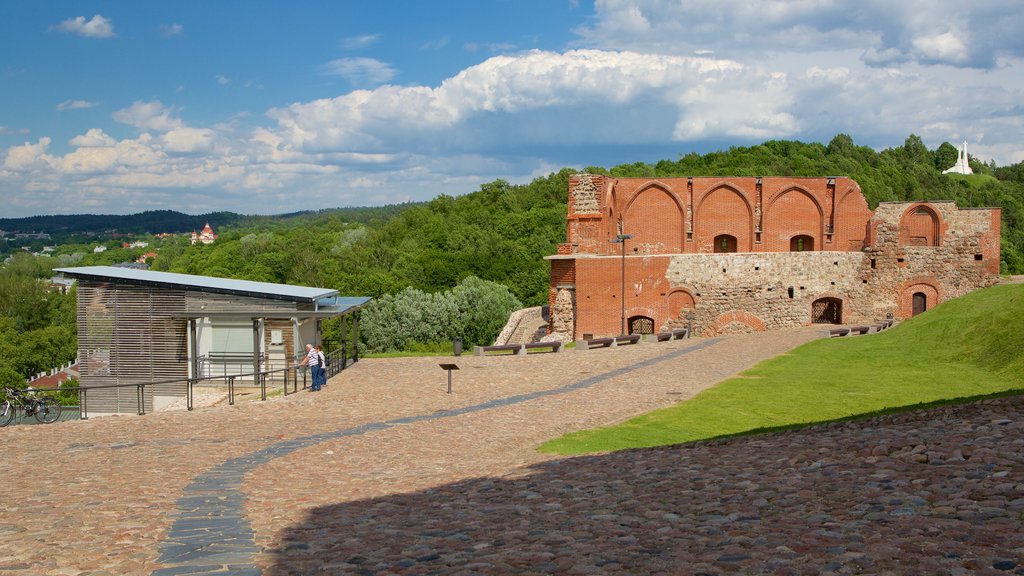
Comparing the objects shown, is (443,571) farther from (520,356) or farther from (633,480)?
(520,356)

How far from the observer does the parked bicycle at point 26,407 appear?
1858cm

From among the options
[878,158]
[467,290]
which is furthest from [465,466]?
[878,158]

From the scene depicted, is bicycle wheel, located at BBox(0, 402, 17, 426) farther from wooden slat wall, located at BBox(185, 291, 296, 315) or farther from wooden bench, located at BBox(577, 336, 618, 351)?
wooden bench, located at BBox(577, 336, 618, 351)

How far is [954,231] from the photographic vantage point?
35938mm

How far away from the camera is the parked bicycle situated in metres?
18.6

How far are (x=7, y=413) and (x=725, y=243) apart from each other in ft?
100

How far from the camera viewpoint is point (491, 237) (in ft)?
256

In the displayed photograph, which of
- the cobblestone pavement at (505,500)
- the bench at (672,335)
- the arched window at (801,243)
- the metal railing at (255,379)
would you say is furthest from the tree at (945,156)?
the cobblestone pavement at (505,500)

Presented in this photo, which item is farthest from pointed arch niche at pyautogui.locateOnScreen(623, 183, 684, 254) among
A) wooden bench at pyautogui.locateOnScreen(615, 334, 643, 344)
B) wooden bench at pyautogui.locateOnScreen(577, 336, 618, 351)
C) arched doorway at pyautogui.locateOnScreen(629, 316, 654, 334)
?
wooden bench at pyautogui.locateOnScreen(577, 336, 618, 351)

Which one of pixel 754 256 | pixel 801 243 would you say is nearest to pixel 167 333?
pixel 754 256

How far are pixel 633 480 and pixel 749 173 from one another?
70.4m

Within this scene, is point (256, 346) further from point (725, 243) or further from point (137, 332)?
point (725, 243)

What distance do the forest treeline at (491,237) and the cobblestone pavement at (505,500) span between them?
48055 millimetres

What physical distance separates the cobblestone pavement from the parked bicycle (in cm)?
338
